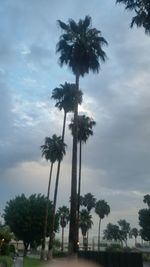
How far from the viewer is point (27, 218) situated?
8969 cm

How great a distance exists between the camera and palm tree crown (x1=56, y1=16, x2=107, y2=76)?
40.4m

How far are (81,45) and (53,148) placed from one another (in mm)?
40302

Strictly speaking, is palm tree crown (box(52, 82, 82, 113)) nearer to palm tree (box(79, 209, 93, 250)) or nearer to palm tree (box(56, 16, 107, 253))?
palm tree (box(56, 16, 107, 253))

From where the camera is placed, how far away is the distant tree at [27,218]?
90.1 meters

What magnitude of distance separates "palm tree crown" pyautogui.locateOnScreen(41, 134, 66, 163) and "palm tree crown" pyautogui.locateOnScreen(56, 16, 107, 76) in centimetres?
3626

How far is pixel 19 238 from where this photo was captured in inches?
3708

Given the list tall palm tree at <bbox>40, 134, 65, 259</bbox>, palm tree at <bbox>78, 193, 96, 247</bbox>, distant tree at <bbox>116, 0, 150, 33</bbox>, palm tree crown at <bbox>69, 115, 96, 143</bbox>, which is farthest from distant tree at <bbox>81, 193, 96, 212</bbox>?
distant tree at <bbox>116, 0, 150, 33</bbox>

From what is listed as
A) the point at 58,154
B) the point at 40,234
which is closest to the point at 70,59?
the point at 58,154

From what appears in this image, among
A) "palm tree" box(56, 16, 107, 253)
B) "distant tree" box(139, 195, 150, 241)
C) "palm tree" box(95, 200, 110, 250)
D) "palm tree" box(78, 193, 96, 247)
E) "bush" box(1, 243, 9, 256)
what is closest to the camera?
"palm tree" box(56, 16, 107, 253)

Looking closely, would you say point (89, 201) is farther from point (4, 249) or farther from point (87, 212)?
point (4, 249)

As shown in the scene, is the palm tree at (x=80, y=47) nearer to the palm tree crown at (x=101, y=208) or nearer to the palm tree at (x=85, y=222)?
the palm tree at (x=85, y=222)

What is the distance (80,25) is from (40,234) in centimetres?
5861

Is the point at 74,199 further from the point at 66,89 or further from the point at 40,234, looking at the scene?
the point at 40,234

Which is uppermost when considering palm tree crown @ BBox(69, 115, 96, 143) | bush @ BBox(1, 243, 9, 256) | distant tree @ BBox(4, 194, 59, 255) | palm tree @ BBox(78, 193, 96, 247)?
palm tree @ BBox(78, 193, 96, 247)
